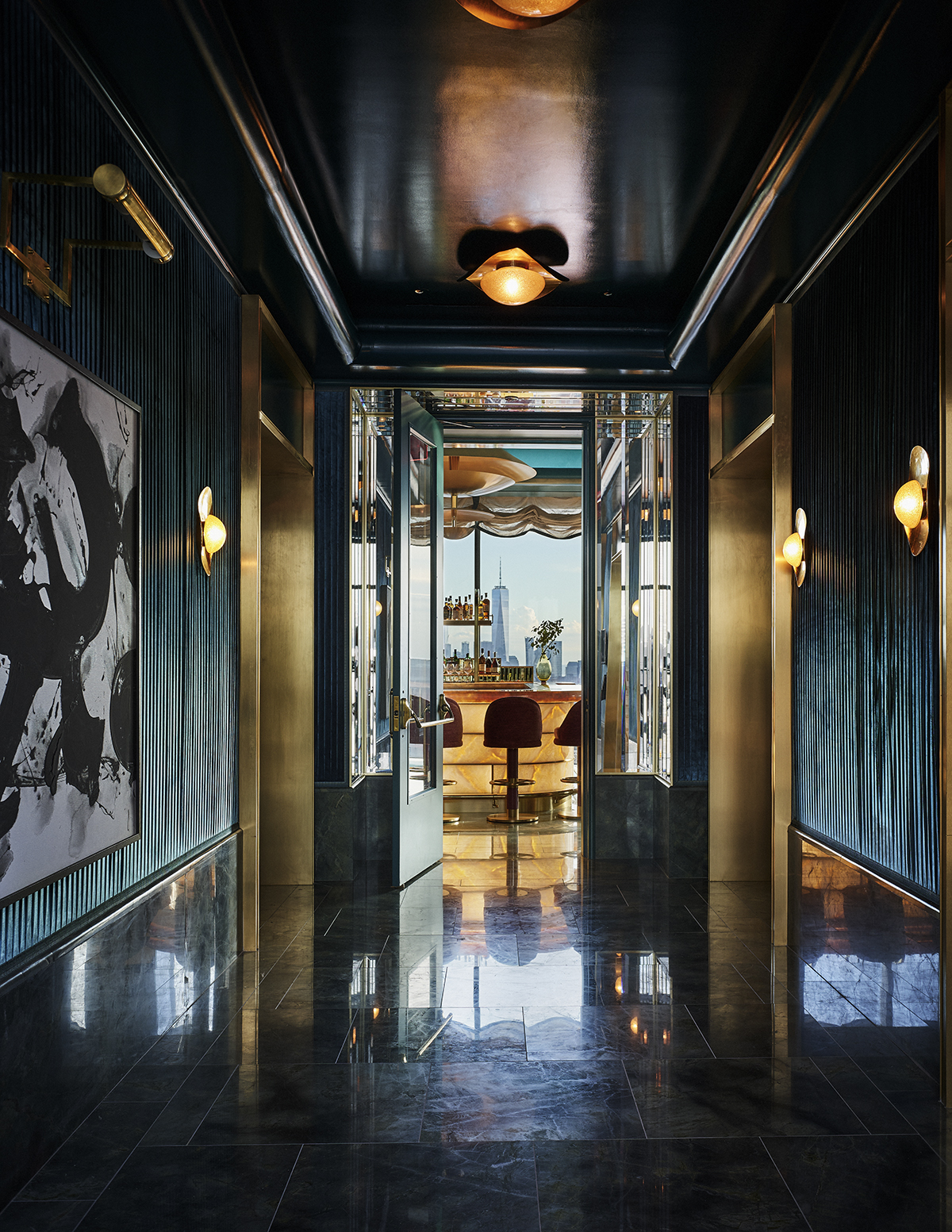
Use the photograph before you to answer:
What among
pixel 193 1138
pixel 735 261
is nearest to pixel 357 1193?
pixel 193 1138

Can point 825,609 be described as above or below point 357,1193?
above

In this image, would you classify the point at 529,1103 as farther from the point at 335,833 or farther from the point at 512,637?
the point at 512,637

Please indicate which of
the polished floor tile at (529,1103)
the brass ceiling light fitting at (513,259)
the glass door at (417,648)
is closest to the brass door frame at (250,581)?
the brass ceiling light fitting at (513,259)

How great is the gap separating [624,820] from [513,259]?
355 centimetres

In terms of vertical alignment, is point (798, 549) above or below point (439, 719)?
above

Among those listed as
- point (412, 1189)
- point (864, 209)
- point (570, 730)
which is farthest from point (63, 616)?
point (570, 730)

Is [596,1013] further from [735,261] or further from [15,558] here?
[735,261]

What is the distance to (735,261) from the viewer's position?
4.14 m

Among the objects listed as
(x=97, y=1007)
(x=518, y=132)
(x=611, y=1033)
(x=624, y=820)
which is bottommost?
(x=611, y=1033)

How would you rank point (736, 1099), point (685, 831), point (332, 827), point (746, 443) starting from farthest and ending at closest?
point (685, 831) → point (332, 827) → point (746, 443) → point (736, 1099)

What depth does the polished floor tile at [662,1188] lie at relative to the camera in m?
2.20

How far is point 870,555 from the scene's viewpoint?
349cm

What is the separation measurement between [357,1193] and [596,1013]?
1.37m

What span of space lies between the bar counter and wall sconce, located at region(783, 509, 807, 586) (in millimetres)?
4204
